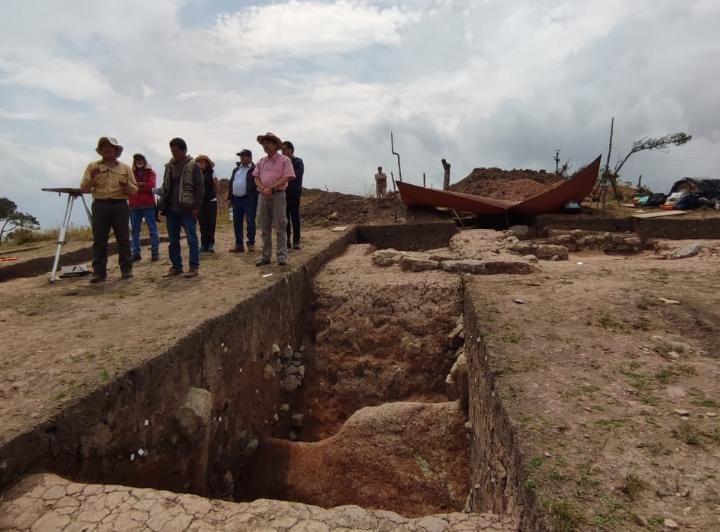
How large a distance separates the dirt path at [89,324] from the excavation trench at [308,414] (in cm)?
13

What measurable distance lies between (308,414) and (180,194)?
2624mm

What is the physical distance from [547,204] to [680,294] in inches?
303

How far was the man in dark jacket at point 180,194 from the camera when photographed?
5129mm

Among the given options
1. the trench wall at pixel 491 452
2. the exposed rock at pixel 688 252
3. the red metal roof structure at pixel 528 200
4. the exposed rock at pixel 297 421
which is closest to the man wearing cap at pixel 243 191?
the exposed rock at pixel 297 421

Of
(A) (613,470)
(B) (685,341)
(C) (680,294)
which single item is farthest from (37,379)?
(C) (680,294)

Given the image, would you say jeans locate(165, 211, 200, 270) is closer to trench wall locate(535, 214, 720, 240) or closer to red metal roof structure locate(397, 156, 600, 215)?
red metal roof structure locate(397, 156, 600, 215)

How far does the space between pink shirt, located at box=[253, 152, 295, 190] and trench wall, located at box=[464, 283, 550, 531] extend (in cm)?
279

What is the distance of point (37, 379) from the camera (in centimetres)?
270

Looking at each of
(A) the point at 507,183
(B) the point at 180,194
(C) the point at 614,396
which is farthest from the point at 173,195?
(A) the point at 507,183

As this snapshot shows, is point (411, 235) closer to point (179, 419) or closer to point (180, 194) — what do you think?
point (180, 194)

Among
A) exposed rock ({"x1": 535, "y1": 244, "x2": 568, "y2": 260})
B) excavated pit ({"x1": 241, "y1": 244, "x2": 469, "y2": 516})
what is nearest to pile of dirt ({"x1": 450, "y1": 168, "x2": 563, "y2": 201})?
exposed rock ({"x1": 535, "y1": 244, "x2": 568, "y2": 260})

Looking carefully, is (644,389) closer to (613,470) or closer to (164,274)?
(613,470)

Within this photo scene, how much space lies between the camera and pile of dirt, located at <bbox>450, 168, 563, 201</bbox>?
1638 cm

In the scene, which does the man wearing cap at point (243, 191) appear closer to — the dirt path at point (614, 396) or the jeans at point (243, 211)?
the jeans at point (243, 211)
